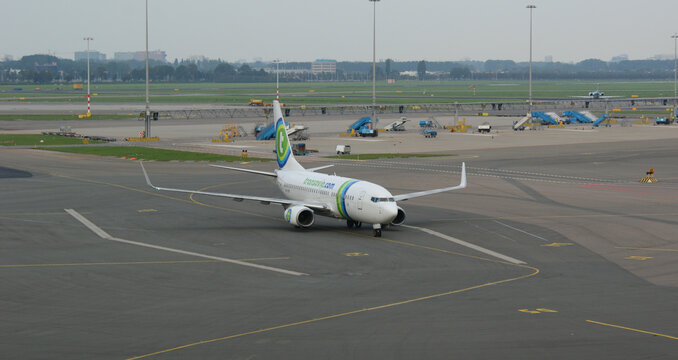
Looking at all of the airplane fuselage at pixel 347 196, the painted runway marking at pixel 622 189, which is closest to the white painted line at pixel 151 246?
the airplane fuselage at pixel 347 196

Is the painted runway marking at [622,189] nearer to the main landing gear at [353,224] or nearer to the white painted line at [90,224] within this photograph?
the main landing gear at [353,224]

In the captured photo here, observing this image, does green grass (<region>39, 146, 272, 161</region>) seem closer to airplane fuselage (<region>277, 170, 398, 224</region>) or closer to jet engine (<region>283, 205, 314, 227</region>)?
airplane fuselage (<region>277, 170, 398, 224</region>)

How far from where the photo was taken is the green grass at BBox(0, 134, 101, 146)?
12794cm

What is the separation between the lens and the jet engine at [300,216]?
56.0 m

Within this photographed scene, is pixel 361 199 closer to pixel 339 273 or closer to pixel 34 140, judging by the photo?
pixel 339 273

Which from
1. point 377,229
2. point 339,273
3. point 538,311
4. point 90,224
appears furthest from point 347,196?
point 538,311

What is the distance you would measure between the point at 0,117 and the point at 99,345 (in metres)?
176

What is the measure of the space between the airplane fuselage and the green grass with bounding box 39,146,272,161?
46.8 m

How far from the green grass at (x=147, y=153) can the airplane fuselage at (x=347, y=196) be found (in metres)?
46.8

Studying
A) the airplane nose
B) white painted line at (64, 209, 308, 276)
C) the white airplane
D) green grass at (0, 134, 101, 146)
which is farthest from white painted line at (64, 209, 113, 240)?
green grass at (0, 134, 101, 146)

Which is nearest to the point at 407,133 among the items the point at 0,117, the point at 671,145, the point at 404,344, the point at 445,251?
the point at 671,145

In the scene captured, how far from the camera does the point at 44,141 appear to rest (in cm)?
13075

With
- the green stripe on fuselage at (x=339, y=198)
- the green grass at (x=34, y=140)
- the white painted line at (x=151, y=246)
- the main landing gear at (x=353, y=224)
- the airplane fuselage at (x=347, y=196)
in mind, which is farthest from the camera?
the green grass at (x=34, y=140)

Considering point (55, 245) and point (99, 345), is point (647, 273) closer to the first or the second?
point (99, 345)
